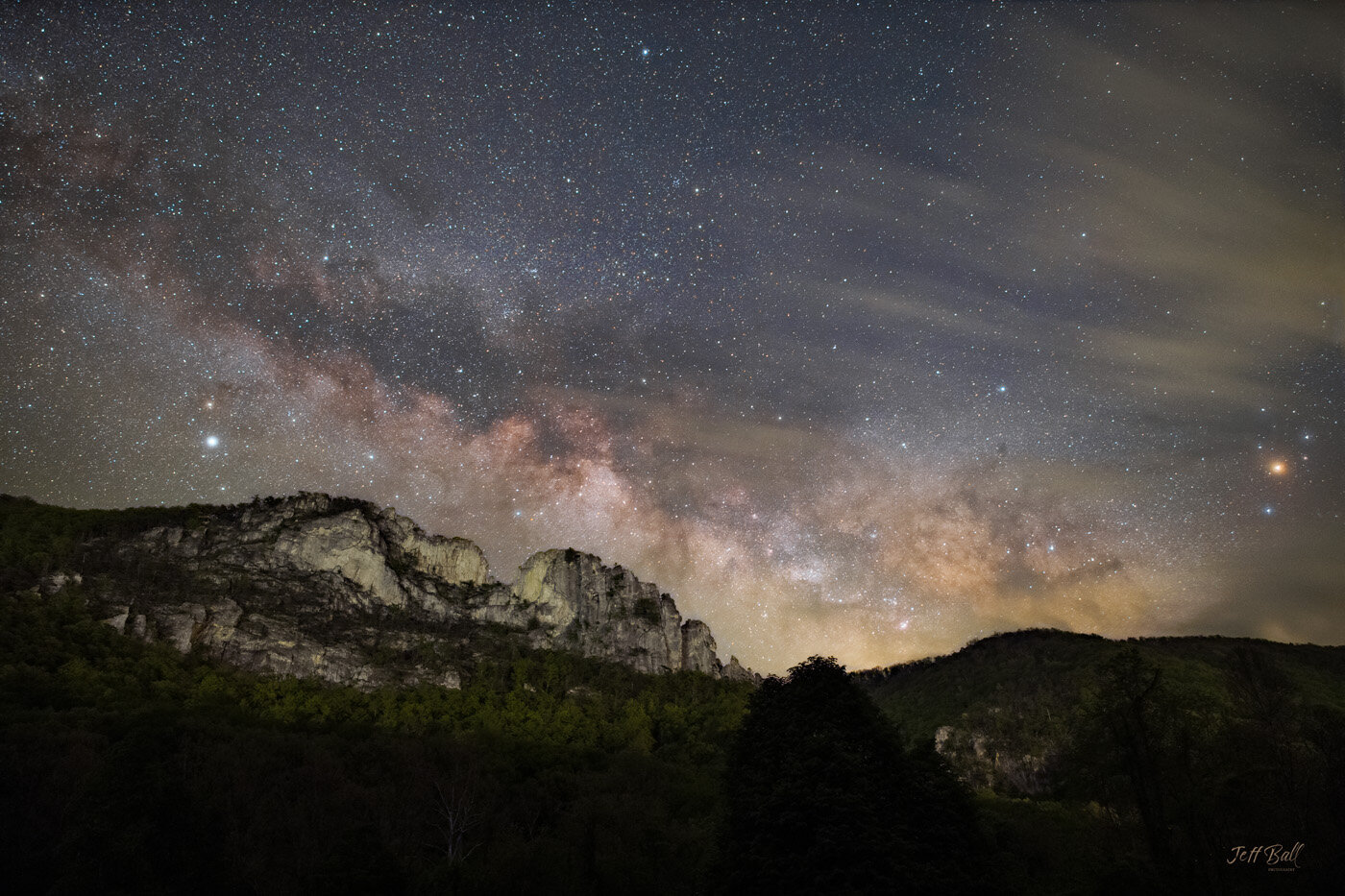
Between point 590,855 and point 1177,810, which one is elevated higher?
point 1177,810

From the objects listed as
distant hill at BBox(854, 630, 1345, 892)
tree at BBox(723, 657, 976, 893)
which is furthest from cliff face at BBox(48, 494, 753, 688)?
tree at BBox(723, 657, 976, 893)

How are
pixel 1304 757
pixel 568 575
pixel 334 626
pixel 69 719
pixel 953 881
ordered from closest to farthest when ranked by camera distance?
1. pixel 953 881
2. pixel 1304 757
3. pixel 69 719
4. pixel 334 626
5. pixel 568 575

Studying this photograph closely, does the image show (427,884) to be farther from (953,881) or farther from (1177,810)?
(1177,810)

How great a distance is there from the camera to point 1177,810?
120 ft

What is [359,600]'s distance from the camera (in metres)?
134

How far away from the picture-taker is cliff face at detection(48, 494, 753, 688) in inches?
4341

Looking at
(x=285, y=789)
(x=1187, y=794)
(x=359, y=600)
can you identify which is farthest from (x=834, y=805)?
(x=359, y=600)

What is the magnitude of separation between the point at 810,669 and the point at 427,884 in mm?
26522

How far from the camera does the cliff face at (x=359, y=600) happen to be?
110250mm

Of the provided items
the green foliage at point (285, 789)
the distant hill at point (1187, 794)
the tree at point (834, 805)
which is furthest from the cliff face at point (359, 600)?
the tree at point (834, 805)

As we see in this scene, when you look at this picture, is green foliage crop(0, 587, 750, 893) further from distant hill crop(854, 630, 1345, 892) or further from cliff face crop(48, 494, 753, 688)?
distant hill crop(854, 630, 1345, 892)

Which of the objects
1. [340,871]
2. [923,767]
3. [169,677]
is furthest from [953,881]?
[169,677]

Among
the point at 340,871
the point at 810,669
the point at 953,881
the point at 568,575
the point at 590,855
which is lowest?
the point at 590,855

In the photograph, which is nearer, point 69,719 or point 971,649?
point 69,719
